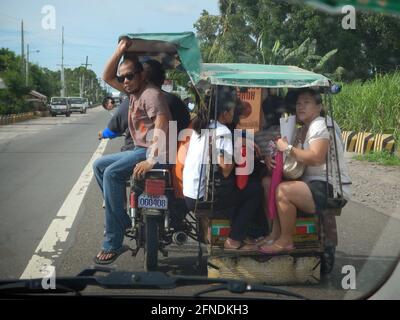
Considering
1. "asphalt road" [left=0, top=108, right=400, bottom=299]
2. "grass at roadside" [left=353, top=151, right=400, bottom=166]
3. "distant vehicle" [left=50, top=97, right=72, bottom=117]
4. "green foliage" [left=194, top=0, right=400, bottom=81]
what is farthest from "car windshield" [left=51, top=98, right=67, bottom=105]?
"green foliage" [left=194, top=0, right=400, bottom=81]

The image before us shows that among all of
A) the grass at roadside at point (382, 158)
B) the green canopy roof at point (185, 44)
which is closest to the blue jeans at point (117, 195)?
the green canopy roof at point (185, 44)

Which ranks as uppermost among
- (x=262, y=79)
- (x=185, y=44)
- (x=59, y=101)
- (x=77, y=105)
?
(x=185, y=44)

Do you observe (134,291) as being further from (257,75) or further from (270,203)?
(257,75)

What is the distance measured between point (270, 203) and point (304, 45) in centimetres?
→ 421

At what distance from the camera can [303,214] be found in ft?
16.8

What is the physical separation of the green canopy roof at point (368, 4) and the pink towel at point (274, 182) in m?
3.05

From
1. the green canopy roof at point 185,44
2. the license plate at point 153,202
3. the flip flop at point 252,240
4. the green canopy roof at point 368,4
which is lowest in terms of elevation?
the flip flop at point 252,240

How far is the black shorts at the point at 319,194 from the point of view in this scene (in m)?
5.04

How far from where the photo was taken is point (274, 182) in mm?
5031

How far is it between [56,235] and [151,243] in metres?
1.94

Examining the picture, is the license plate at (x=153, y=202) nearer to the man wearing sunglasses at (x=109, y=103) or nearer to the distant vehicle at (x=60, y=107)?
the man wearing sunglasses at (x=109, y=103)

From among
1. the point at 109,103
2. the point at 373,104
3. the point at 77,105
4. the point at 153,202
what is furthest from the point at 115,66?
the point at 77,105

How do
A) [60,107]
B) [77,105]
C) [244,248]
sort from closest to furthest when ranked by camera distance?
[244,248] < [60,107] < [77,105]

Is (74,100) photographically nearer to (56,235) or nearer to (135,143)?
(56,235)
